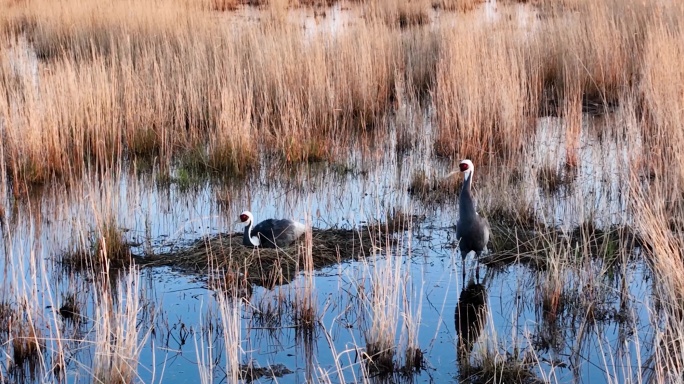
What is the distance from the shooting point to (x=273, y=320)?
5441 millimetres

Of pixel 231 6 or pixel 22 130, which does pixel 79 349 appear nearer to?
pixel 22 130

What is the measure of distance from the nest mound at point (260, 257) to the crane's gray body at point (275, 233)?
2.4 inches

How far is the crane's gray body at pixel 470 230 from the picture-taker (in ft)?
19.9

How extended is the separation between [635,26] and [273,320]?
8558 millimetres

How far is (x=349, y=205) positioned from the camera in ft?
26.1

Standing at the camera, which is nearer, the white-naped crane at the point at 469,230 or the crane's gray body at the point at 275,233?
the white-naped crane at the point at 469,230

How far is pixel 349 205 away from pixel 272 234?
1.51 m

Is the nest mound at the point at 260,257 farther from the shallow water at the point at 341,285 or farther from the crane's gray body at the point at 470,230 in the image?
the crane's gray body at the point at 470,230

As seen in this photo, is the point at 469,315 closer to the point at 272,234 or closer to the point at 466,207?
the point at 466,207

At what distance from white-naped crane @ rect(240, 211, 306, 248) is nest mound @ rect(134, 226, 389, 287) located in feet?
0.19

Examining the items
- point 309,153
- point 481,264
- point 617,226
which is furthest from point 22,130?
point 617,226

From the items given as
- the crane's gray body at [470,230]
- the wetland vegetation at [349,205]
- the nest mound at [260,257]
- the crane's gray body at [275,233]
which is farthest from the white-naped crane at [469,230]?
the crane's gray body at [275,233]

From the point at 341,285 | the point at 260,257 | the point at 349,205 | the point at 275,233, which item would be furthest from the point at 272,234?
the point at 349,205

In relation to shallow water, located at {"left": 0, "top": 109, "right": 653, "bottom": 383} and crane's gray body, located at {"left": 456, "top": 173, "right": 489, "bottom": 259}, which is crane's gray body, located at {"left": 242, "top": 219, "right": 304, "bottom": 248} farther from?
crane's gray body, located at {"left": 456, "top": 173, "right": 489, "bottom": 259}
